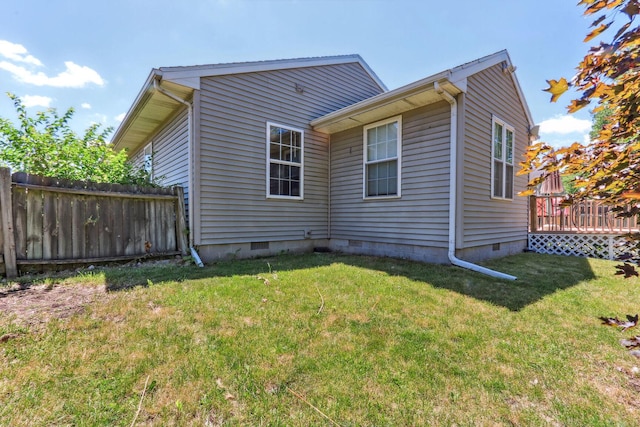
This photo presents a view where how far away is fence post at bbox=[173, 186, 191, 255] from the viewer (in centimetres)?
573

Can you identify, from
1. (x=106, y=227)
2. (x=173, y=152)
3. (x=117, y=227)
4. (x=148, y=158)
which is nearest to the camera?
(x=106, y=227)

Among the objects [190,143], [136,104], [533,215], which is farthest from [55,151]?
[533,215]

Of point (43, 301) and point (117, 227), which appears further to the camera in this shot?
point (117, 227)

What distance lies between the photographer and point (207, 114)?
5730mm

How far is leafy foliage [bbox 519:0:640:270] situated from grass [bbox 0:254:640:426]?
4.29 feet

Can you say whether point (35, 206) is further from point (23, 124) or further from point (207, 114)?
point (23, 124)

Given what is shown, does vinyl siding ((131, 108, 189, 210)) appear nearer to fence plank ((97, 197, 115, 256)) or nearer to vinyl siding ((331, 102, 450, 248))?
fence plank ((97, 197, 115, 256))

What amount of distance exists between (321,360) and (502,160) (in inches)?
258

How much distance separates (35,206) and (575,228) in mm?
11520

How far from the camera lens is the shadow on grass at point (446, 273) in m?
3.79

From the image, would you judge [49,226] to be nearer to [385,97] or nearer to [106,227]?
[106,227]

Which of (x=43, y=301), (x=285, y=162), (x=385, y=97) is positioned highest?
(x=385, y=97)

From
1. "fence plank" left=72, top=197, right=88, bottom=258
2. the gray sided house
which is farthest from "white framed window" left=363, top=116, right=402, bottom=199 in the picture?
"fence plank" left=72, top=197, right=88, bottom=258

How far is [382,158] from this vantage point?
6.49 meters
